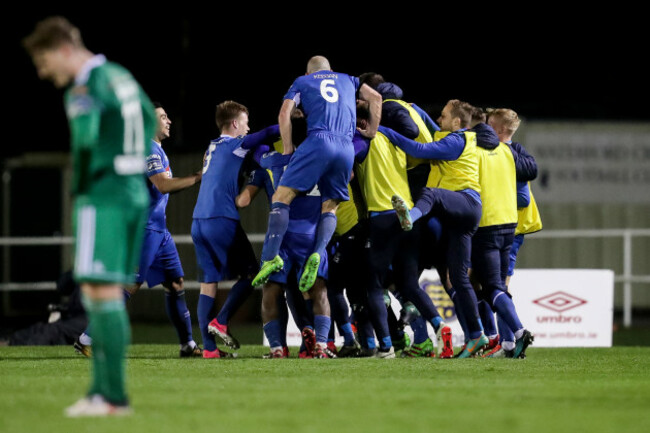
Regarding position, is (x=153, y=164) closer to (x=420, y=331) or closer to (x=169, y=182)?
(x=169, y=182)

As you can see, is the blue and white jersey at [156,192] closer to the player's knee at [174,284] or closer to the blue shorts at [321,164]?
the player's knee at [174,284]

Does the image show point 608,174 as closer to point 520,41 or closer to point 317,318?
point 520,41

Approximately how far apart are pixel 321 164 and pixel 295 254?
0.94 metres

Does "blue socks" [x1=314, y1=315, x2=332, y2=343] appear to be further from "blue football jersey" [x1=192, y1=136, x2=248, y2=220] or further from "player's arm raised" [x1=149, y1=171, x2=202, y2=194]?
"player's arm raised" [x1=149, y1=171, x2=202, y2=194]

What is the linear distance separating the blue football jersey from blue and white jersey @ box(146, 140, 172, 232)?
1.14ft

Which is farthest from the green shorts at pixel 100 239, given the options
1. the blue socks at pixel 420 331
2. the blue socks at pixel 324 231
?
the blue socks at pixel 420 331

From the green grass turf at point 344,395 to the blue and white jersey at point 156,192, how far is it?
1.26m

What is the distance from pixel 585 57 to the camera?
104ft

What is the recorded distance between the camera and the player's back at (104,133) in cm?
575

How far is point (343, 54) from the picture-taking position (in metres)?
32.7

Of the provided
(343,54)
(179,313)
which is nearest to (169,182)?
(179,313)

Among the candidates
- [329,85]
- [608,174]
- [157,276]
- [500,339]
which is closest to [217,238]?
[157,276]

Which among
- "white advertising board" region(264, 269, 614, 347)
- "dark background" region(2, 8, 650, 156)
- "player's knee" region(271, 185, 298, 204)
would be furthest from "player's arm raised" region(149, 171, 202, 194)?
"dark background" region(2, 8, 650, 156)

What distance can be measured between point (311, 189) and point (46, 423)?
474cm
